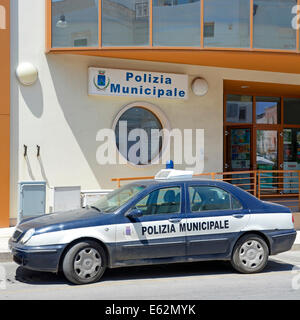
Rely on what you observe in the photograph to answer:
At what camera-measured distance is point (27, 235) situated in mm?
6230

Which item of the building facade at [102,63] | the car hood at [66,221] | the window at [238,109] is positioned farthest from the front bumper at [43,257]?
the window at [238,109]

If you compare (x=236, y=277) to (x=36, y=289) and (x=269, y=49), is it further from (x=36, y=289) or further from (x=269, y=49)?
(x=269, y=49)

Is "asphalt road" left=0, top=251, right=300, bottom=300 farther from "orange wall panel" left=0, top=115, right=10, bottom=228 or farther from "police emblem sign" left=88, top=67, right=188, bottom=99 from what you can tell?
"police emblem sign" left=88, top=67, right=188, bottom=99

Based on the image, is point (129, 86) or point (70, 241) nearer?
point (70, 241)

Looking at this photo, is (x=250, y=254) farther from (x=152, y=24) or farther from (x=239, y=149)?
(x=239, y=149)

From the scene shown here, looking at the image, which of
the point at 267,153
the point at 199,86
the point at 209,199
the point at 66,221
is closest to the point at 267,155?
the point at 267,153

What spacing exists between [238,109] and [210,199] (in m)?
8.56

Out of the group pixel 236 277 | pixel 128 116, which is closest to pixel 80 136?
pixel 128 116

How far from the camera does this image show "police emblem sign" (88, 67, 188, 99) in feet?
37.0

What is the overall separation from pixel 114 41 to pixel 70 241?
5971 mm

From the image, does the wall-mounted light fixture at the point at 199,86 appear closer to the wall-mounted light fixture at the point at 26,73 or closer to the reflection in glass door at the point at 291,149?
the wall-mounted light fixture at the point at 26,73

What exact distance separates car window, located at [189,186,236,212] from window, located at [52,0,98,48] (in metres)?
5.32

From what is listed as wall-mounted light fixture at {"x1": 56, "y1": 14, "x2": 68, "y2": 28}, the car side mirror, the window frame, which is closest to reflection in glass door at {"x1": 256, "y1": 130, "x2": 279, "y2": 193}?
the window frame

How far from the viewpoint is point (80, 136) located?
444 inches
